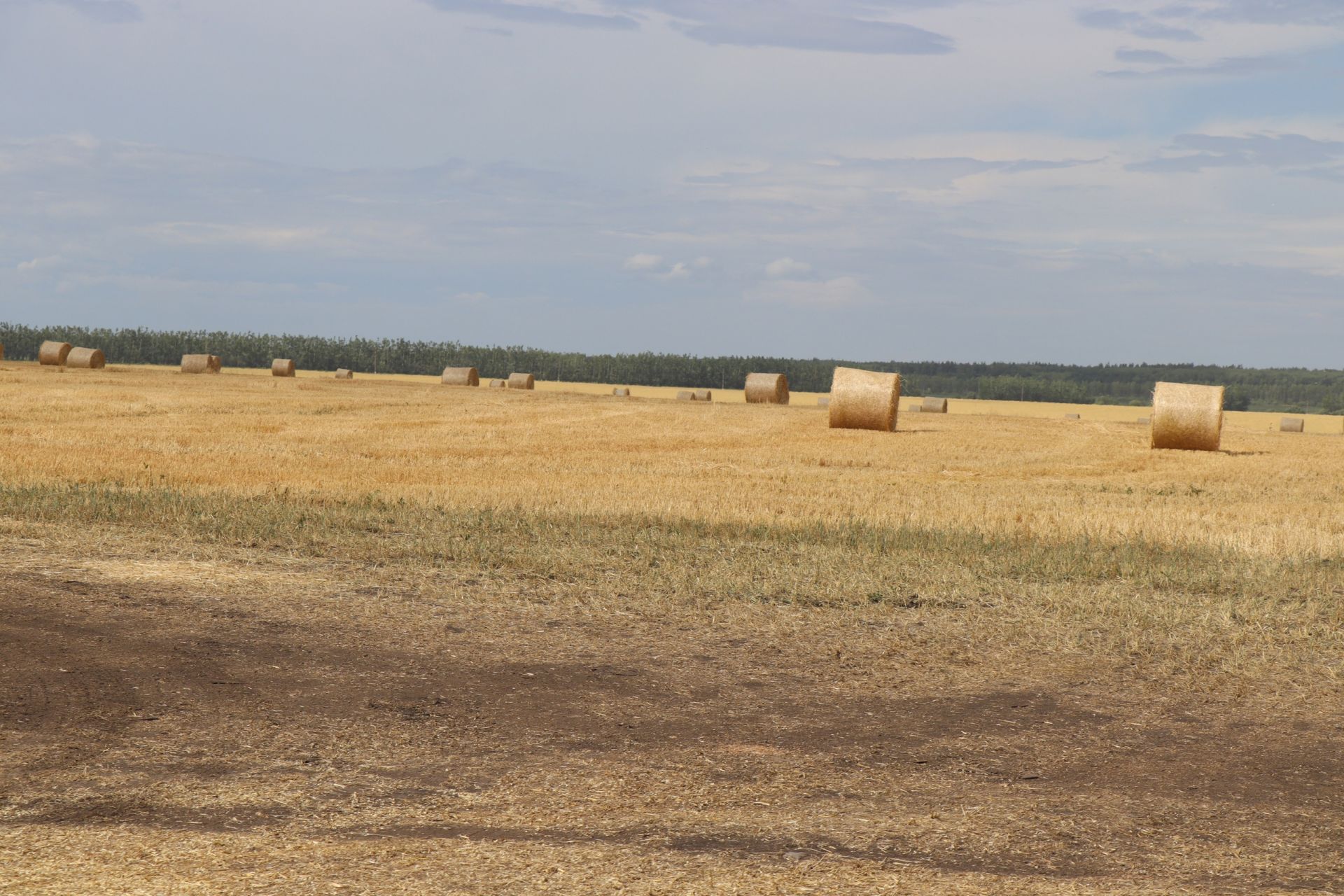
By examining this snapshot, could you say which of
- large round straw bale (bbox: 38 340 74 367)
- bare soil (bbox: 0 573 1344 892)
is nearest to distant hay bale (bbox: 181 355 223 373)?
large round straw bale (bbox: 38 340 74 367)

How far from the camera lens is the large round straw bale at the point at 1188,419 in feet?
105

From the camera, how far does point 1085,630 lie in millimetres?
11148

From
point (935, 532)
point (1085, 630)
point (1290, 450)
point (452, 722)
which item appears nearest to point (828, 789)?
point (452, 722)

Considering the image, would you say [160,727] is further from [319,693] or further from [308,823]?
[308,823]

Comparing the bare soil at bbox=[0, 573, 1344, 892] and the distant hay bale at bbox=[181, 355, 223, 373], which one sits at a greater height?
the distant hay bale at bbox=[181, 355, 223, 373]

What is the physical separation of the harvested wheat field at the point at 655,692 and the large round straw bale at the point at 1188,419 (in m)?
11.7

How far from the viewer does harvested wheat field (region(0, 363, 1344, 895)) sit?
5.95 metres

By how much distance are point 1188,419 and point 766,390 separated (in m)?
19.3

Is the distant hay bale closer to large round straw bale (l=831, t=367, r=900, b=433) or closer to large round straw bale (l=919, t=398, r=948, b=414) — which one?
large round straw bale (l=919, t=398, r=948, b=414)

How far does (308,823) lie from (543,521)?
10354 millimetres

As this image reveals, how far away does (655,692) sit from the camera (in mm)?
8898

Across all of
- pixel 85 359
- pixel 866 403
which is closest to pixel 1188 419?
pixel 866 403

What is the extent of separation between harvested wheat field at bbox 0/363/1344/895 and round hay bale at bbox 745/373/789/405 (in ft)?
94.6

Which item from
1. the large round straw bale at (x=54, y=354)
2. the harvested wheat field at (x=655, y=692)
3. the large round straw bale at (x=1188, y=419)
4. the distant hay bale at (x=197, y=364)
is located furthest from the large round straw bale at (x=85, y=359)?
the large round straw bale at (x=1188, y=419)
